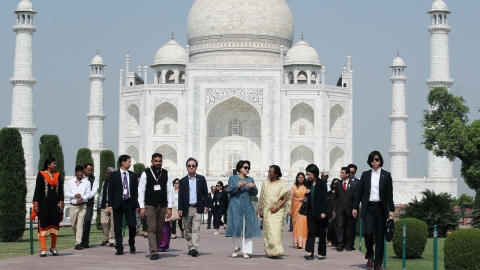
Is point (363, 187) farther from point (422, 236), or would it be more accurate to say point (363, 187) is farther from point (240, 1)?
point (240, 1)

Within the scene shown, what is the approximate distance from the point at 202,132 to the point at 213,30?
5674 millimetres

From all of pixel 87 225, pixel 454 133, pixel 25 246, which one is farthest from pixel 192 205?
pixel 454 133

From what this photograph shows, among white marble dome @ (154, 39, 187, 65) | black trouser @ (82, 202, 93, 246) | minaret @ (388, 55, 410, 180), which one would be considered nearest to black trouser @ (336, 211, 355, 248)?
black trouser @ (82, 202, 93, 246)

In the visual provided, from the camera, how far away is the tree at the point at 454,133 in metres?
26.0

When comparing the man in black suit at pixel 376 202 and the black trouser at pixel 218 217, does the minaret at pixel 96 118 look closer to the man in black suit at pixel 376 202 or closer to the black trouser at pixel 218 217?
the black trouser at pixel 218 217

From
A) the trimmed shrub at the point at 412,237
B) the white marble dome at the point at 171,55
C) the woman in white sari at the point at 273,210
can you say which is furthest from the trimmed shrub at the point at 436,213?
the white marble dome at the point at 171,55

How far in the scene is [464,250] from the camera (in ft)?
28.7

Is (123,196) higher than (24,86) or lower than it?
lower

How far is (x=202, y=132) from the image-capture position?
118ft

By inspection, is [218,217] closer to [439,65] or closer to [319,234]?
[319,234]

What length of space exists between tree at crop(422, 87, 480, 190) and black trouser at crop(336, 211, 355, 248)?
14.1 meters

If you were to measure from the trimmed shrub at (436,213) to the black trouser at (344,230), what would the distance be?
3.11 metres

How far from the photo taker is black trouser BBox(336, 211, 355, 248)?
40.5 feet

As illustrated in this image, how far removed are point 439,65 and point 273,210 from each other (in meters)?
26.3
